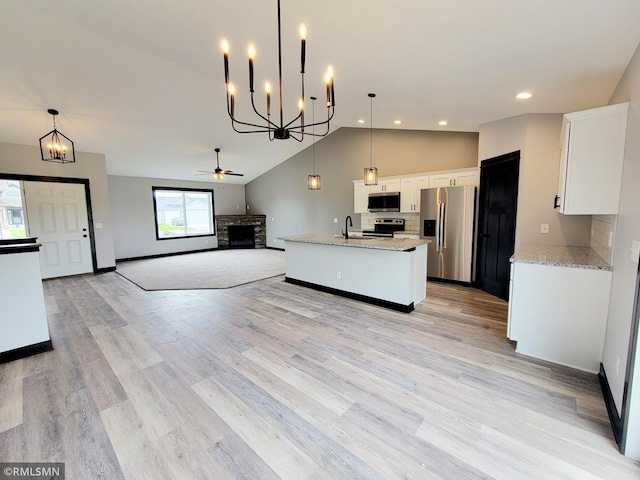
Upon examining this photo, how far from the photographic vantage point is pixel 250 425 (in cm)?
178

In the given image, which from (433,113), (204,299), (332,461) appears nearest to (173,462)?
(332,461)

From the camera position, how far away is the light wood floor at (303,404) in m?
1.51

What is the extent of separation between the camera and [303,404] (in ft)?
6.46

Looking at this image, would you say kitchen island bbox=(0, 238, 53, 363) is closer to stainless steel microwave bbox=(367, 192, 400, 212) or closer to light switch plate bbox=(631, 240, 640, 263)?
light switch plate bbox=(631, 240, 640, 263)

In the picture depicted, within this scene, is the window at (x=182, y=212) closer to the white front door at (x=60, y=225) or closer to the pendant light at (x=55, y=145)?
the white front door at (x=60, y=225)

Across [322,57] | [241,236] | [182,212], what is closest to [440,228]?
[322,57]

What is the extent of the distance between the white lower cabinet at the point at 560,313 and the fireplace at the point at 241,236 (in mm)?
8625

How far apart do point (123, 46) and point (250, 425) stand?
166 inches

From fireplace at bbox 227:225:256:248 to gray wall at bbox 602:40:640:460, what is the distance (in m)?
9.24

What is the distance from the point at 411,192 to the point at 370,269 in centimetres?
241

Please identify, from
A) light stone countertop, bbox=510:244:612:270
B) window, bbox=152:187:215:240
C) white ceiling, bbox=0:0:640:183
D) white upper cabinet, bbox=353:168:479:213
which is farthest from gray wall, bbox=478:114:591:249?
window, bbox=152:187:215:240

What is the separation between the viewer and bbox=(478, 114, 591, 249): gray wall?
3527mm

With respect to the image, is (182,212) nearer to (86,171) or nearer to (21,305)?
(86,171)

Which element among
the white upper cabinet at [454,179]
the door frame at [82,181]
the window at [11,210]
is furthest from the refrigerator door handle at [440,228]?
the window at [11,210]
